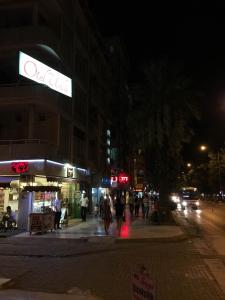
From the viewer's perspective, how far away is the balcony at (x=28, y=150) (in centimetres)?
2678

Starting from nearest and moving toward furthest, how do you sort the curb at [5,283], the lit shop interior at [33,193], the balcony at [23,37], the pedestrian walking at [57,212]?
the curb at [5,283], the lit shop interior at [33,193], the pedestrian walking at [57,212], the balcony at [23,37]

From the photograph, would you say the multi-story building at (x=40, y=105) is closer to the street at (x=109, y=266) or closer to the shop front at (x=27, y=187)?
the shop front at (x=27, y=187)

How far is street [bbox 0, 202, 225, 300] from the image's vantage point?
10320 millimetres

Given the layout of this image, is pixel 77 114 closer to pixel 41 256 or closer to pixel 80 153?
pixel 80 153

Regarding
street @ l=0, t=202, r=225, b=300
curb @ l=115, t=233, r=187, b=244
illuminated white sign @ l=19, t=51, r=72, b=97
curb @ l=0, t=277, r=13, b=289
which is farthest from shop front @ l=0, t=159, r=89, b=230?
curb @ l=0, t=277, r=13, b=289

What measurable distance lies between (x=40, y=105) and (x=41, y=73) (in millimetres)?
2004

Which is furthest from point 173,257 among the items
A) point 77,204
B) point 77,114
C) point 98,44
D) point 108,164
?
point 108,164

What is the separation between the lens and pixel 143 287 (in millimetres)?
5270

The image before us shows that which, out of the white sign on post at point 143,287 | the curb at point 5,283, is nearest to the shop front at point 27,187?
the curb at point 5,283

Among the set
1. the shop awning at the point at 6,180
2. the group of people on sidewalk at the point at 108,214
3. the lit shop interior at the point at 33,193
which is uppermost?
the shop awning at the point at 6,180

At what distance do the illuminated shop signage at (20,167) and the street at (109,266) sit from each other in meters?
5.97

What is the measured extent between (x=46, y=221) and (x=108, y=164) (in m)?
31.0

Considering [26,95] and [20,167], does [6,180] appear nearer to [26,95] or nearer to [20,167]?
[20,167]

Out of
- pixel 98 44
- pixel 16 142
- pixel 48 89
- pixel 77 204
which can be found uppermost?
pixel 98 44
